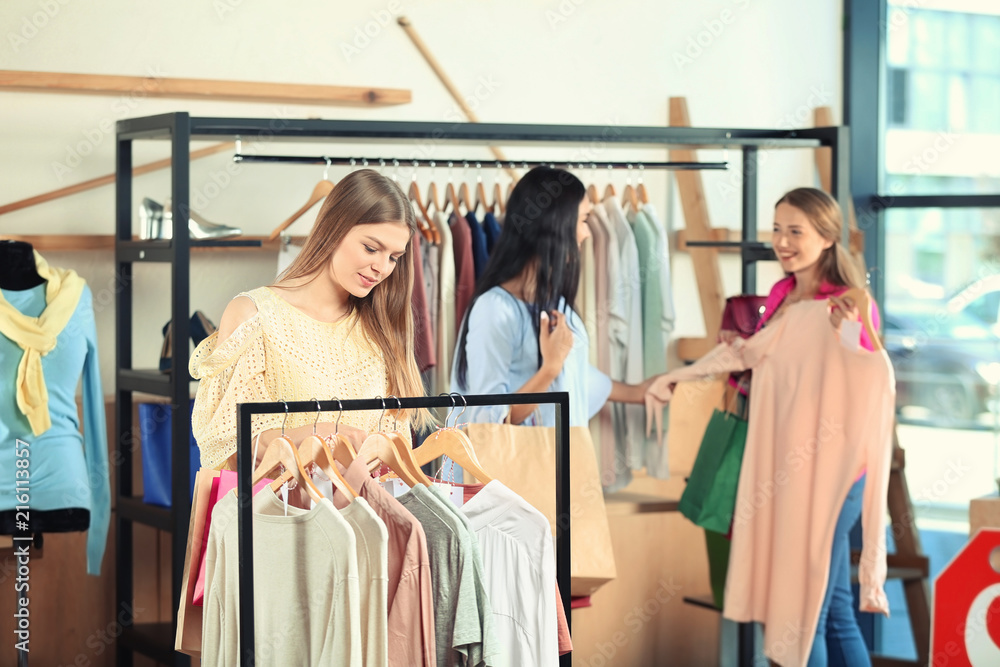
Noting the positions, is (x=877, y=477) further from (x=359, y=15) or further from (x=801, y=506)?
(x=359, y=15)

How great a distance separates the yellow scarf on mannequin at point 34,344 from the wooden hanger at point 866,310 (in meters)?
2.19

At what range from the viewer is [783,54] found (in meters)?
4.50

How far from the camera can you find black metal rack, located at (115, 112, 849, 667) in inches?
115

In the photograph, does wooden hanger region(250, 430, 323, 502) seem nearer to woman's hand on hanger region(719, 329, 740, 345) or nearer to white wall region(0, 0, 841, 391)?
woman's hand on hanger region(719, 329, 740, 345)

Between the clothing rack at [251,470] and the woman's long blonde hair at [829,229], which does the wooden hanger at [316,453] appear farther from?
the woman's long blonde hair at [829,229]

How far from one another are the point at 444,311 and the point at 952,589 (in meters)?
1.66

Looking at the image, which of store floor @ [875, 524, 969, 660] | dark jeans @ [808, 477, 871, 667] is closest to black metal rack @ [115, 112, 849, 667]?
dark jeans @ [808, 477, 871, 667]

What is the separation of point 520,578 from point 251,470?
469mm

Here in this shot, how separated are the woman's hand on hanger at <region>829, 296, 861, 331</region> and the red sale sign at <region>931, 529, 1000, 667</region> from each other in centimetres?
71

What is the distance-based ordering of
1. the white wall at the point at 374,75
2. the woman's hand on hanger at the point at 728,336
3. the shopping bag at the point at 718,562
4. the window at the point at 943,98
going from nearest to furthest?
the woman's hand on hanger at the point at 728,336, the white wall at the point at 374,75, the shopping bag at the point at 718,562, the window at the point at 943,98

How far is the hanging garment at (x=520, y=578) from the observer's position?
5.70 ft

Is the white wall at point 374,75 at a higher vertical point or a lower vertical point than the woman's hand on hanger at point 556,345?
higher

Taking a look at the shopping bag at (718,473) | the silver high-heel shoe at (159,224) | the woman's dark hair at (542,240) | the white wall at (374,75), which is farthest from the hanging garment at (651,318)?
the silver high-heel shoe at (159,224)

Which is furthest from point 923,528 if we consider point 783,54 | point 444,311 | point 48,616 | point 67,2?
point 67,2
